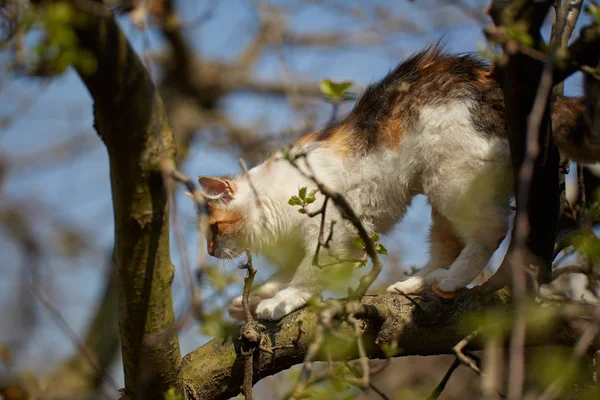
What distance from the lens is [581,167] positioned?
3.14 meters

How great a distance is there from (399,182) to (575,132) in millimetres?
805

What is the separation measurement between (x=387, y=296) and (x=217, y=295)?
1244mm

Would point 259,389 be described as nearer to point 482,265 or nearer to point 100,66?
point 482,265

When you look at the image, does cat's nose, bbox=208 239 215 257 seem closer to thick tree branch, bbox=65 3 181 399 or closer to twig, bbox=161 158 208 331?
thick tree branch, bbox=65 3 181 399

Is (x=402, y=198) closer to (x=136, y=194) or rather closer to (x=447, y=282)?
(x=447, y=282)

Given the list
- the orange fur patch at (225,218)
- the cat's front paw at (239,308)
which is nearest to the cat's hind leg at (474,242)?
the cat's front paw at (239,308)

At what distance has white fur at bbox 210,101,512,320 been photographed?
267cm

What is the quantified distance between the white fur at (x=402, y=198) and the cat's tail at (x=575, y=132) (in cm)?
23

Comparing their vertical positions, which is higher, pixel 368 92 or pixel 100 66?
pixel 100 66

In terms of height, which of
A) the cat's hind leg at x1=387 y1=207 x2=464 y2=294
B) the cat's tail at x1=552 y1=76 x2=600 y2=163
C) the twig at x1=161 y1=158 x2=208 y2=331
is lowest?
the cat's hind leg at x1=387 y1=207 x2=464 y2=294

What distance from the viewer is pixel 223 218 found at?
3324 millimetres

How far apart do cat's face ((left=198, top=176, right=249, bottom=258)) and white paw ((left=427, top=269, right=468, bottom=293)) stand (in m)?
1.06

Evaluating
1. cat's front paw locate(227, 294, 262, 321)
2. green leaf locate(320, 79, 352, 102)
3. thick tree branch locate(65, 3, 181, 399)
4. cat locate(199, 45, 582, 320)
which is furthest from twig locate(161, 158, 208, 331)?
cat's front paw locate(227, 294, 262, 321)

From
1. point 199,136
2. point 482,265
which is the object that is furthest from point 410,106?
point 199,136
